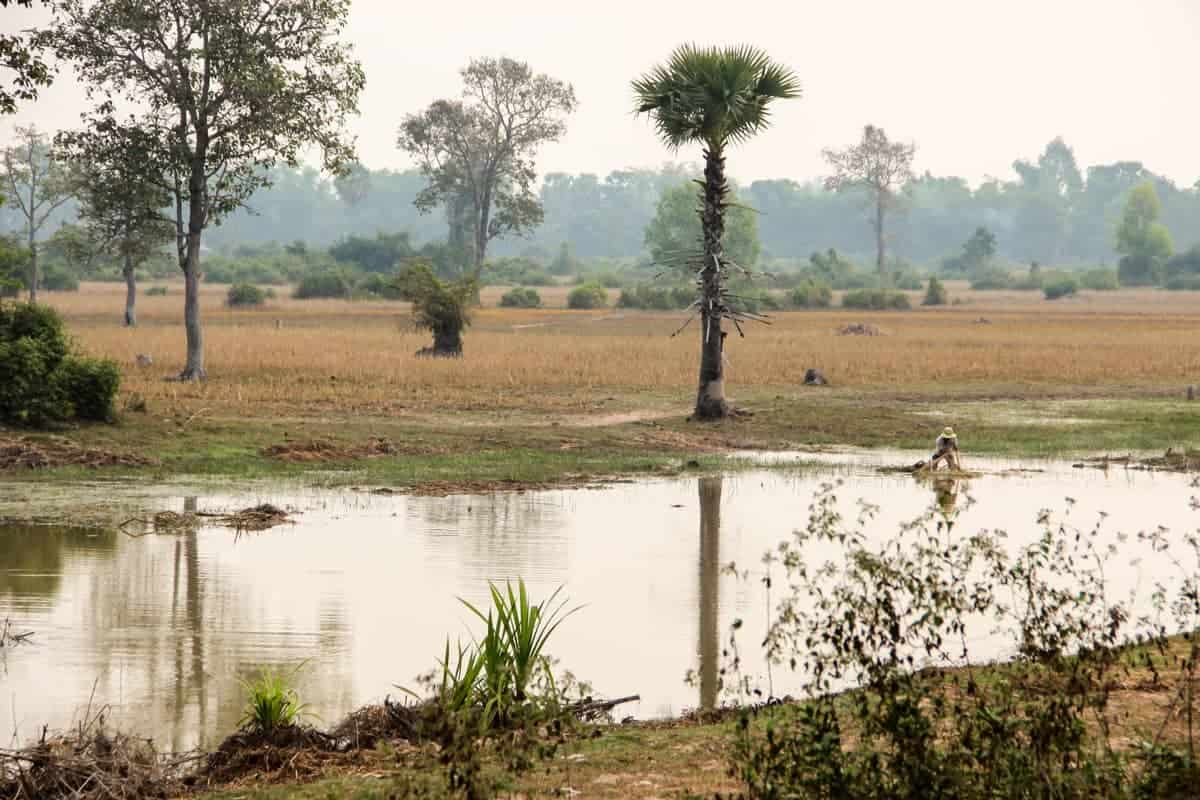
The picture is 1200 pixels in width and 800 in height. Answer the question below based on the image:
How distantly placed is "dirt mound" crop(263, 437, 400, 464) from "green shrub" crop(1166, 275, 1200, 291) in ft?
335

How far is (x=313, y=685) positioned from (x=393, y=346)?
3842 centimetres

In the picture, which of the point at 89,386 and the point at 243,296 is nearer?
the point at 89,386

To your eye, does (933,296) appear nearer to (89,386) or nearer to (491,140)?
(491,140)

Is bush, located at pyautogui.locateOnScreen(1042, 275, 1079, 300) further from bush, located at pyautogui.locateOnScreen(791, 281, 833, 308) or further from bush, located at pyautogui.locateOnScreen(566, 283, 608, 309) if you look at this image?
bush, located at pyautogui.locateOnScreen(566, 283, 608, 309)

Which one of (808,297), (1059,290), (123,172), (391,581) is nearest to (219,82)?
(123,172)

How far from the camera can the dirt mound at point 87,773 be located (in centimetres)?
723

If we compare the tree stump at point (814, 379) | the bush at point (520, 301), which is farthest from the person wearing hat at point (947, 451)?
the bush at point (520, 301)

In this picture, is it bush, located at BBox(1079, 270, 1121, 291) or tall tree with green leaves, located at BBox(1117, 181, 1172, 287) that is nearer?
bush, located at BBox(1079, 270, 1121, 291)

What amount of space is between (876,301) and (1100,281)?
3765 cm

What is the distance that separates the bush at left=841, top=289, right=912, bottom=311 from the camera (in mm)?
90500

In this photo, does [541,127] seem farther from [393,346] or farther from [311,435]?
[311,435]

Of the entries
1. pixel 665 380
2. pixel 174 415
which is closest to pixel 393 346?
pixel 665 380

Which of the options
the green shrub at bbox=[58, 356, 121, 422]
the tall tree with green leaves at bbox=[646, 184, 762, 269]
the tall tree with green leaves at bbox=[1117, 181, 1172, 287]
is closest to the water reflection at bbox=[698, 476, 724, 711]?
the green shrub at bbox=[58, 356, 121, 422]

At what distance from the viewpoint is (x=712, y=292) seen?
26.6 meters
